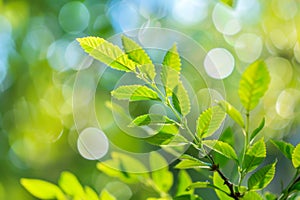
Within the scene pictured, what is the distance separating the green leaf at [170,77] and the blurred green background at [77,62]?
0.54m

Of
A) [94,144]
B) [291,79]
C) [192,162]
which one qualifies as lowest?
[94,144]

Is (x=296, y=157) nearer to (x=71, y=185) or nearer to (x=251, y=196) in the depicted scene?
(x=251, y=196)

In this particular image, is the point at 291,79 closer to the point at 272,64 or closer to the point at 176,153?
the point at 272,64

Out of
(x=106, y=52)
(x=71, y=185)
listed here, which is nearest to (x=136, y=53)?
(x=106, y=52)

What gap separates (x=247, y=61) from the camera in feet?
3.08

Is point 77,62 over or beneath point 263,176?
beneath

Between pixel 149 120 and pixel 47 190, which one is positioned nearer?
pixel 149 120

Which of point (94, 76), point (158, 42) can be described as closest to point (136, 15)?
point (158, 42)

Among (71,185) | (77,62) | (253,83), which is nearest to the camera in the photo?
(253,83)

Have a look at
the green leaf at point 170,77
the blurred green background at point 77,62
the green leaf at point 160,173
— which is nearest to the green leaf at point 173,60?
the green leaf at point 170,77

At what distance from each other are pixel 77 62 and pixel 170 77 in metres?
0.89

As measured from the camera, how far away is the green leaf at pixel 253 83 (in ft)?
0.65

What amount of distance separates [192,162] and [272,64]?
0.65 m

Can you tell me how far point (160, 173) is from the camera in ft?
1.23
